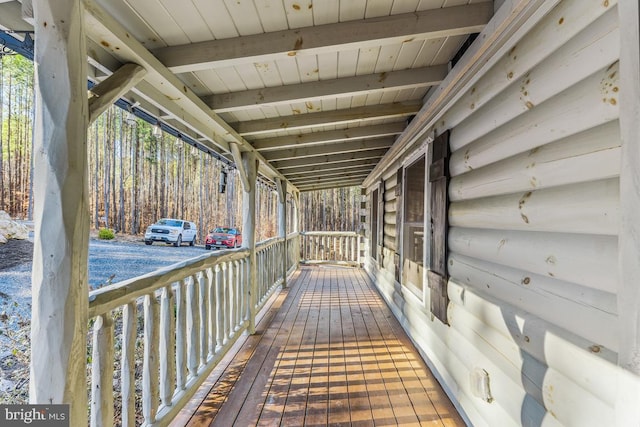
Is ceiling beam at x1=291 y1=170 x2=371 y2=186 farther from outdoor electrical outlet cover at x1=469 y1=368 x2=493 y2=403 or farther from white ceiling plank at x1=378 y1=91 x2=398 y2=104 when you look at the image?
outdoor electrical outlet cover at x1=469 y1=368 x2=493 y2=403

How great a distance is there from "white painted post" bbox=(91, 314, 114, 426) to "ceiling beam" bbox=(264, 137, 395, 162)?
3260 millimetres

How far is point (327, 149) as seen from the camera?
4.41 metres

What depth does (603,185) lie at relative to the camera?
0.99m

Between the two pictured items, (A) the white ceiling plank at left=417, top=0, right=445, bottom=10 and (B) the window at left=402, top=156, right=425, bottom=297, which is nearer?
(A) the white ceiling plank at left=417, top=0, right=445, bottom=10

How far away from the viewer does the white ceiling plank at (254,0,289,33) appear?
1.51 meters

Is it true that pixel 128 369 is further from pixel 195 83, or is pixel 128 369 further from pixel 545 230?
pixel 545 230

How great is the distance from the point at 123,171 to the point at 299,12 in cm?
273

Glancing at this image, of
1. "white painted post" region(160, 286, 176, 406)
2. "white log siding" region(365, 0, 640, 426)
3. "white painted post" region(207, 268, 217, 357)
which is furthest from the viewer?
"white painted post" region(207, 268, 217, 357)

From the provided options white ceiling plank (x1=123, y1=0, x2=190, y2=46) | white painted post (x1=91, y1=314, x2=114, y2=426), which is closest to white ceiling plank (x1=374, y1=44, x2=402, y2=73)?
white ceiling plank (x1=123, y1=0, x2=190, y2=46)

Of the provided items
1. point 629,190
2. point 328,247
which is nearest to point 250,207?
point 629,190

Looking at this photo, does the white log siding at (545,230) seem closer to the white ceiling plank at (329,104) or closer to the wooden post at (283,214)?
the white ceiling plank at (329,104)

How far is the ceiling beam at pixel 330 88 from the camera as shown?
236 cm

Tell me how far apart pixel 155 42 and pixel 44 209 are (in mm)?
1131

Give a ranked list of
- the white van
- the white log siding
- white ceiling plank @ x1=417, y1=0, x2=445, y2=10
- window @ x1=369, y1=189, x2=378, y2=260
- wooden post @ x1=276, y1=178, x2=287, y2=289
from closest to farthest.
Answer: the white log siding
white ceiling plank @ x1=417, y1=0, x2=445, y2=10
the white van
wooden post @ x1=276, y1=178, x2=287, y2=289
window @ x1=369, y1=189, x2=378, y2=260
